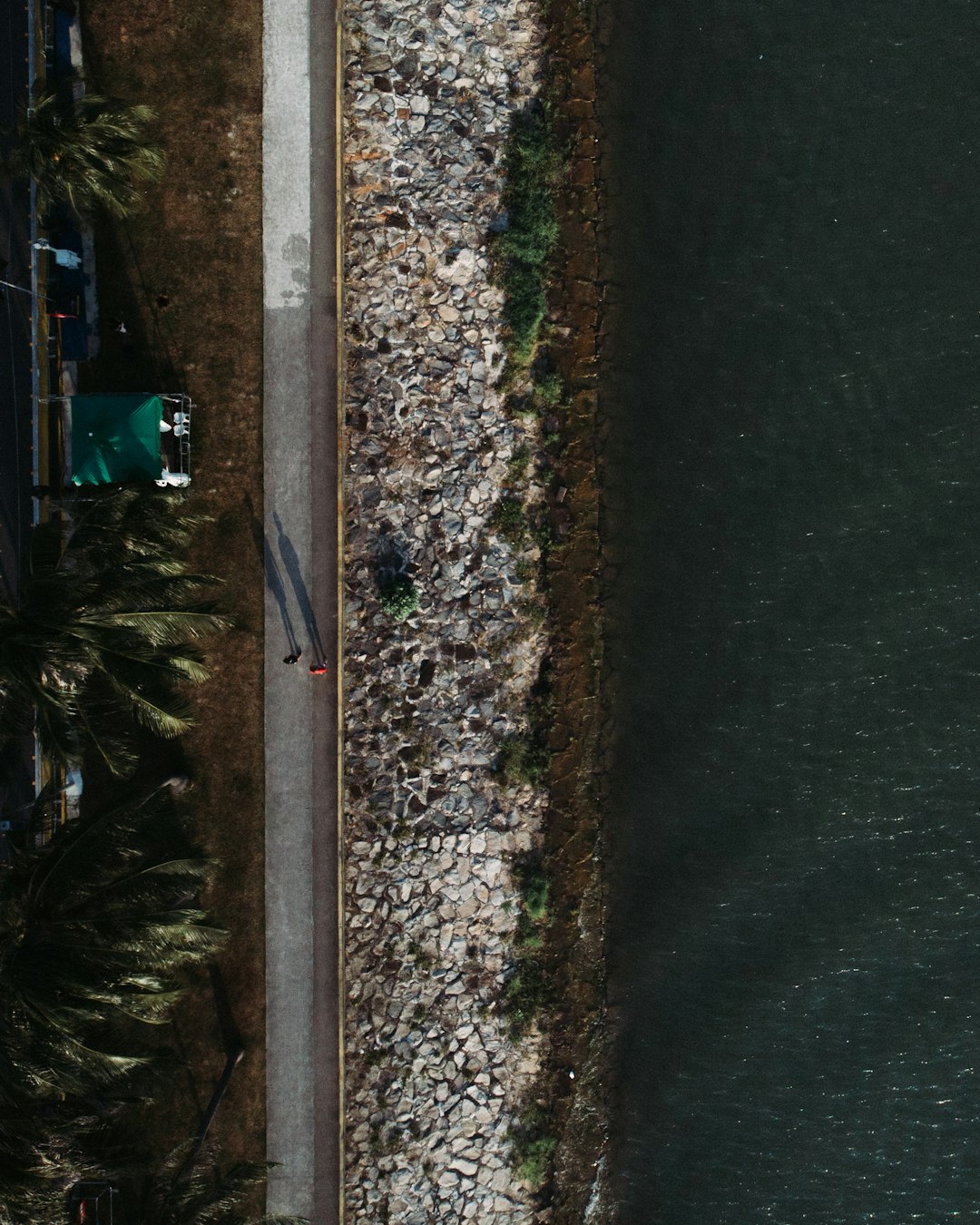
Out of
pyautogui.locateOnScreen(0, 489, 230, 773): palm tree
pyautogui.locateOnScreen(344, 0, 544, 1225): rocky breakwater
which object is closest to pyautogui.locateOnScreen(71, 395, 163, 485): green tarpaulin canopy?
pyautogui.locateOnScreen(0, 489, 230, 773): palm tree

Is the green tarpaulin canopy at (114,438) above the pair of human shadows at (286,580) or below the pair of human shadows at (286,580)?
above

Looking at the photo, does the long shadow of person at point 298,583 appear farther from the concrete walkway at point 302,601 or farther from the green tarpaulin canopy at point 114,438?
the green tarpaulin canopy at point 114,438

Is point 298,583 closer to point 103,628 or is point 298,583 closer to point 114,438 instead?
point 114,438

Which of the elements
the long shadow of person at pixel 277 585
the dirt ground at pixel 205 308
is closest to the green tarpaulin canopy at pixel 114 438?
the dirt ground at pixel 205 308

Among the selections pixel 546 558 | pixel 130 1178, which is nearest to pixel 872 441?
pixel 546 558

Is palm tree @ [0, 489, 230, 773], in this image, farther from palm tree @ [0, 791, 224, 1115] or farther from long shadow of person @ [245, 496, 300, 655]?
long shadow of person @ [245, 496, 300, 655]

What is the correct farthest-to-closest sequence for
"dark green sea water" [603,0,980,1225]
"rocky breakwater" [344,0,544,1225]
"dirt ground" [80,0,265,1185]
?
"dark green sea water" [603,0,980,1225] < "rocky breakwater" [344,0,544,1225] < "dirt ground" [80,0,265,1185]
